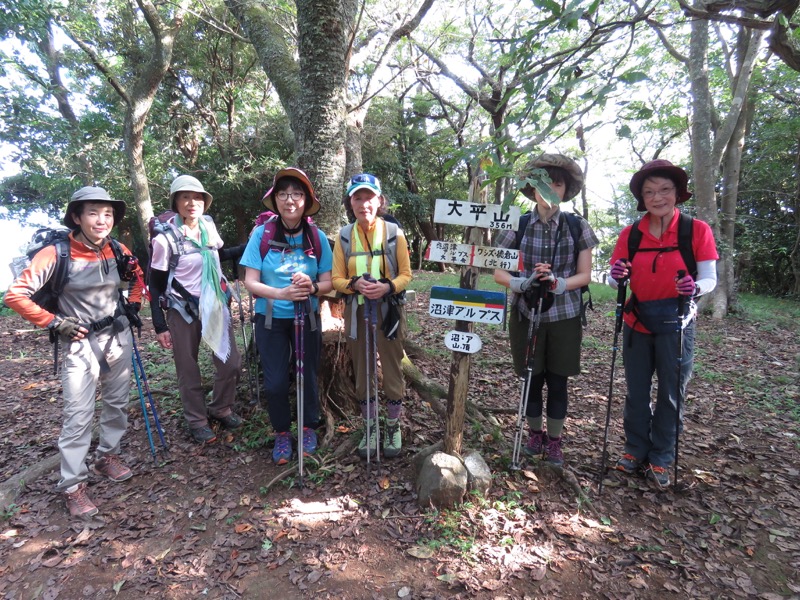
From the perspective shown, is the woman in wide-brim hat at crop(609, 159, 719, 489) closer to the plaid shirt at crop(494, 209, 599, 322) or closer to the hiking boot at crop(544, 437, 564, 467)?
the plaid shirt at crop(494, 209, 599, 322)

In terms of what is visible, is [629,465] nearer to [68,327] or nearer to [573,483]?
[573,483]

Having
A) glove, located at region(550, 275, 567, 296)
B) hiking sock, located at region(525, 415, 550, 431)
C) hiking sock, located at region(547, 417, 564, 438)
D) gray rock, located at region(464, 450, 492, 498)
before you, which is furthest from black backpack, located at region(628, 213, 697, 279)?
gray rock, located at region(464, 450, 492, 498)

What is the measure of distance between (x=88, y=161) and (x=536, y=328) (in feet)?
46.3

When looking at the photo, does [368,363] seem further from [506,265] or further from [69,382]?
[69,382]

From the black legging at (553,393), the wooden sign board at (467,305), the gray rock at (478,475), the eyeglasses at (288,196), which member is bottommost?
the gray rock at (478,475)

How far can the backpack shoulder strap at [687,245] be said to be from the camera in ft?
10.8

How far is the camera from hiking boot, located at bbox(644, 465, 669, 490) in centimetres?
356

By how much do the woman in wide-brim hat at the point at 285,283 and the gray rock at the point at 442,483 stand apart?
1.13 m

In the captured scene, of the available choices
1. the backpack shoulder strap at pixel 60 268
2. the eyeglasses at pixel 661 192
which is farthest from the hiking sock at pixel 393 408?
the backpack shoulder strap at pixel 60 268

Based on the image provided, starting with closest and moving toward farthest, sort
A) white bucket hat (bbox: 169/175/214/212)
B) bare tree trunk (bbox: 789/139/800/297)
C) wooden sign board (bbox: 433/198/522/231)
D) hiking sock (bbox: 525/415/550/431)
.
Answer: wooden sign board (bbox: 433/198/522/231) → hiking sock (bbox: 525/415/550/431) → white bucket hat (bbox: 169/175/214/212) → bare tree trunk (bbox: 789/139/800/297)

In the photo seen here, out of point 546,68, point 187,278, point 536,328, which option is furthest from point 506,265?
point 187,278

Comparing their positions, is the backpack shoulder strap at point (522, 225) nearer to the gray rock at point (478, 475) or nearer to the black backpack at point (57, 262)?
the gray rock at point (478, 475)

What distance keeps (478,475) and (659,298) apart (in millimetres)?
2070

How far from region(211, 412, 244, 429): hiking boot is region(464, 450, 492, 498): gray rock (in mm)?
2435
